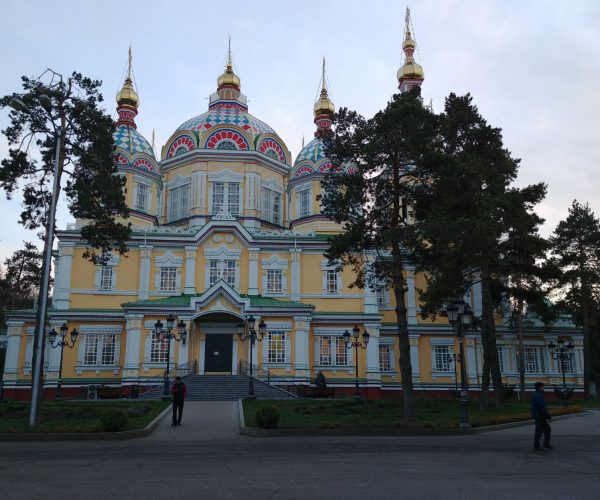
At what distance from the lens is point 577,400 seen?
40500 millimetres

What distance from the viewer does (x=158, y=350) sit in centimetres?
3488

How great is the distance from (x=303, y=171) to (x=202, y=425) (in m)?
26.0

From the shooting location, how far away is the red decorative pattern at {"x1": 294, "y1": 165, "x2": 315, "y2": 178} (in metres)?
42.2

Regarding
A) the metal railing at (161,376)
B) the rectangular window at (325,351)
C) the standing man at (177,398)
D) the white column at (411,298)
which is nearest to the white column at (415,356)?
the white column at (411,298)

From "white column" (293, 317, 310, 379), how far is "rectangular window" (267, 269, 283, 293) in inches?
137

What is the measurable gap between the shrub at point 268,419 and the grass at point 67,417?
346cm

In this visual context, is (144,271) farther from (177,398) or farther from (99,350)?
(177,398)

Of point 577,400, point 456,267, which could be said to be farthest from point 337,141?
point 577,400

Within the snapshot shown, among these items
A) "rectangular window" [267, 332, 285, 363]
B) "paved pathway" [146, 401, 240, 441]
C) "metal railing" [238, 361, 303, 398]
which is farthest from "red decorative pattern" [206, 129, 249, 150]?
"paved pathway" [146, 401, 240, 441]

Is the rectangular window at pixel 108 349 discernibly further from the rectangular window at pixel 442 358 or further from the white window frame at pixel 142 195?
the rectangular window at pixel 442 358

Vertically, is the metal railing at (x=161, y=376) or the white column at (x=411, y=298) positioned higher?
the white column at (x=411, y=298)

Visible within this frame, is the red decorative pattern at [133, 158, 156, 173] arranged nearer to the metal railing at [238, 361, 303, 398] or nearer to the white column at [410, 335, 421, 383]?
the metal railing at [238, 361, 303, 398]

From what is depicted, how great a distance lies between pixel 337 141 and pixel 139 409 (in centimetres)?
1193

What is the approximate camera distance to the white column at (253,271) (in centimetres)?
3806
